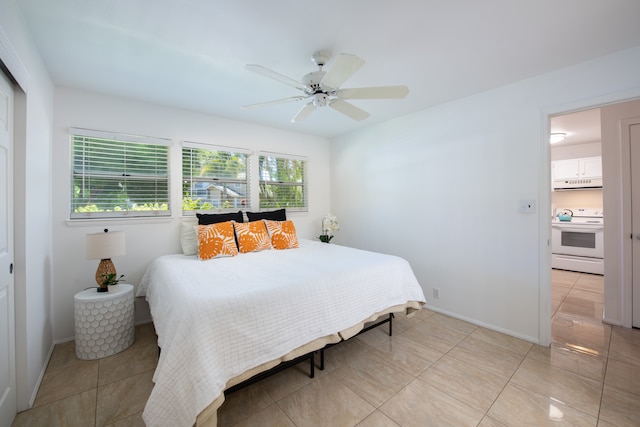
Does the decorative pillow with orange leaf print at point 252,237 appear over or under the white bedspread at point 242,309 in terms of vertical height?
over

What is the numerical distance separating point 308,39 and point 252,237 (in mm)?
2055

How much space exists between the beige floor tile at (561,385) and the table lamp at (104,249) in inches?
132

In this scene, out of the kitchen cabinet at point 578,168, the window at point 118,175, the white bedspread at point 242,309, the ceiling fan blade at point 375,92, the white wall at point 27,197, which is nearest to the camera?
the white bedspread at point 242,309

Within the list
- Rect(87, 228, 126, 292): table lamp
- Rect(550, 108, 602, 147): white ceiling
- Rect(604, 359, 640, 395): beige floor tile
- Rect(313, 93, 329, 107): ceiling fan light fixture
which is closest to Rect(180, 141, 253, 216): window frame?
Rect(87, 228, 126, 292): table lamp

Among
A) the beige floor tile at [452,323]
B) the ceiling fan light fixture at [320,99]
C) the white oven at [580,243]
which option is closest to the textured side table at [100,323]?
the ceiling fan light fixture at [320,99]

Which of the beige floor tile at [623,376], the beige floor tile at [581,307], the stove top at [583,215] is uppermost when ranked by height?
the stove top at [583,215]

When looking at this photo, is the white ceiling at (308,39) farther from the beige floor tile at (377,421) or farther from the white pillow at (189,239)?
the beige floor tile at (377,421)

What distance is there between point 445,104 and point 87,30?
10.8 feet

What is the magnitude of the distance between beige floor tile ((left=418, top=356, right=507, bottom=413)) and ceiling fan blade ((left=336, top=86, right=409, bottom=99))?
6.89 ft

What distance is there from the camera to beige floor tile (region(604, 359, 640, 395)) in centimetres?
172

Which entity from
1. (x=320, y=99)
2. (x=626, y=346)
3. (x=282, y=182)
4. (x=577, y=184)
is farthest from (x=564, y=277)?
(x=320, y=99)

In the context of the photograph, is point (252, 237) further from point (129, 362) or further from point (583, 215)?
point (583, 215)

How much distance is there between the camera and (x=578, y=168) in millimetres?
4957

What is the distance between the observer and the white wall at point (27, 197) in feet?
4.73
